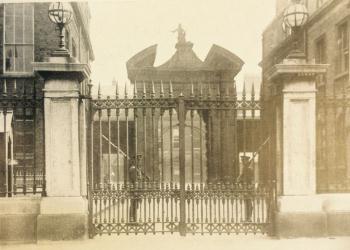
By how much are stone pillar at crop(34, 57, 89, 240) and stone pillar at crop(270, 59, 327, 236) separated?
338cm

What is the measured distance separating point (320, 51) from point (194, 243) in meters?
13.5

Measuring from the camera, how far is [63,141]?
29.1ft

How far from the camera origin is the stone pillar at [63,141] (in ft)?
28.8

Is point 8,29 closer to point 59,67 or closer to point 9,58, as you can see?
point 9,58

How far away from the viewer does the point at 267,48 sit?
29.9 m

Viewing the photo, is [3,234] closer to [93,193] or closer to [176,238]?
[93,193]

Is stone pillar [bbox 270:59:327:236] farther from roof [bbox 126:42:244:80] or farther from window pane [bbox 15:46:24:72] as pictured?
window pane [bbox 15:46:24:72]

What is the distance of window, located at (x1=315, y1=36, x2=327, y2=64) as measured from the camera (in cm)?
1953

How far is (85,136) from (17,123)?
24.7 feet

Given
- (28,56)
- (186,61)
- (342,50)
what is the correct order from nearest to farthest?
1. (28,56)
2. (342,50)
3. (186,61)

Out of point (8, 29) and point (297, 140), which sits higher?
point (8, 29)

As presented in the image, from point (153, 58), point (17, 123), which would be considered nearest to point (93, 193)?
point (17, 123)

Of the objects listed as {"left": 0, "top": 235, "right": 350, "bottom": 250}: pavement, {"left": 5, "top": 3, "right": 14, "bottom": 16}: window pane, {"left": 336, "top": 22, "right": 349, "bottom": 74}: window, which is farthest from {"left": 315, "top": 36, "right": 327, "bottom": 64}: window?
{"left": 0, "top": 235, "right": 350, "bottom": 250}: pavement

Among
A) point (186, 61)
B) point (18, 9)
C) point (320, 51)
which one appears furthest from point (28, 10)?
point (320, 51)
